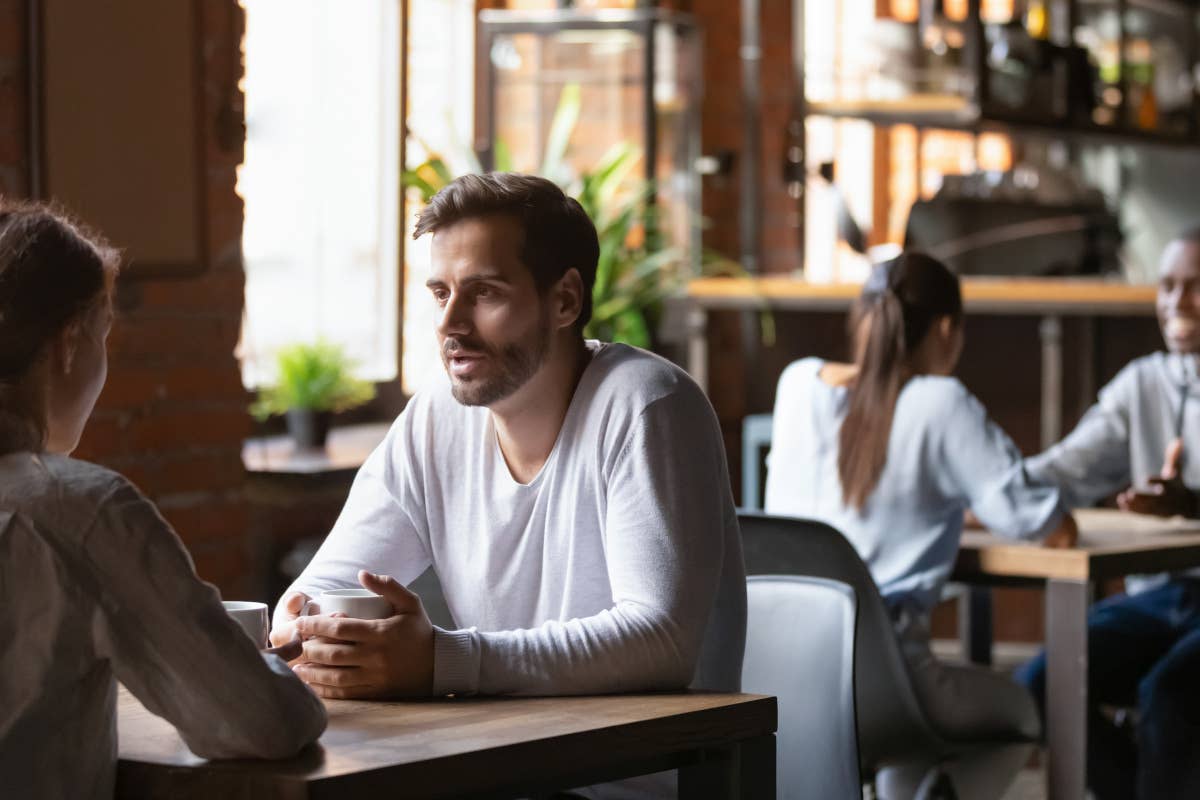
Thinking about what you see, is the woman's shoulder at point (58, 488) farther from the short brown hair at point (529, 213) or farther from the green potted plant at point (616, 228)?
the green potted plant at point (616, 228)

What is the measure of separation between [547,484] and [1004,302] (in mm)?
3264

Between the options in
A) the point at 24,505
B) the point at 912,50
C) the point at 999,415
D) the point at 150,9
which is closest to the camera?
the point at 24,505

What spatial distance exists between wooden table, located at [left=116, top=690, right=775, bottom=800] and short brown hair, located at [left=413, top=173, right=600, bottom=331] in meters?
0.52

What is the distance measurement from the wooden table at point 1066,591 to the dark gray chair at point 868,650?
79 mm

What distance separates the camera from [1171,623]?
3.28 meters

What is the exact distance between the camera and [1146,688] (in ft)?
10.0

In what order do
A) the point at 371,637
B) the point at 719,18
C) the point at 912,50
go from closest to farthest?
1. the point at 371,637
2. the point at 912,50
3. the point at 719,18

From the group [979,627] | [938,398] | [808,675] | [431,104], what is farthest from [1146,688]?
[431,104]

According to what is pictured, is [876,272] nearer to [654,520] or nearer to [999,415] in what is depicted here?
A: [654,520]

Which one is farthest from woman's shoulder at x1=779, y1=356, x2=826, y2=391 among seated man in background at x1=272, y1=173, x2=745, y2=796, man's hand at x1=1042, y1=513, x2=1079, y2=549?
seated man in background at x1=272, y1=173, x2=745, y2=796

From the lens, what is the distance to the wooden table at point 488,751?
122 centimetres

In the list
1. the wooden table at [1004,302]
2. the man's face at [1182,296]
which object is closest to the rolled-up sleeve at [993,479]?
the man's face at [1182,296]

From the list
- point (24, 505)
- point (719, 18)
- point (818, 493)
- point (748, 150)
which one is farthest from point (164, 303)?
point (719, 18)

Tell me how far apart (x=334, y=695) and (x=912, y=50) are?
447 cm
